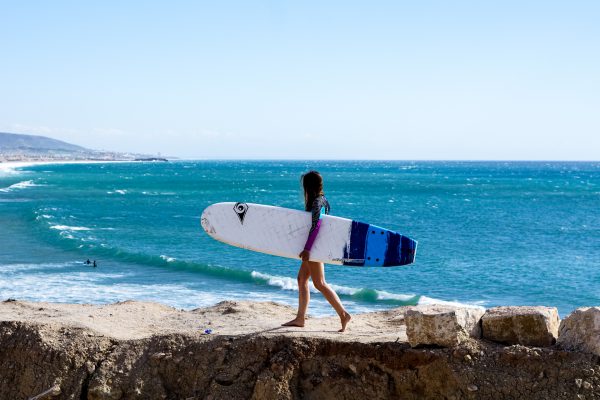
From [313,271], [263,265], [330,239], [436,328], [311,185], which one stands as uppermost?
[311,185]

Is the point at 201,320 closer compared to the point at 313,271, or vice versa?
the point at 313,271

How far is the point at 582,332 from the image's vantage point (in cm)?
666

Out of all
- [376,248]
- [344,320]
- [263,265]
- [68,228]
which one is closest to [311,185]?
[376,248]

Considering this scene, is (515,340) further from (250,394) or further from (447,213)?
(447,213)

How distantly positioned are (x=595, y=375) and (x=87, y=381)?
491 cm

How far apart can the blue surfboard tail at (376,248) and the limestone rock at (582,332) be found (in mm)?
2116

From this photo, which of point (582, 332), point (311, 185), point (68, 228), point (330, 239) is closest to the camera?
point (582, 332)

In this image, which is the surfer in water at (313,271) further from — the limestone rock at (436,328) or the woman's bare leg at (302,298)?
the limestone rock at (436,328)

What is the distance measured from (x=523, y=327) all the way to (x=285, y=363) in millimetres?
2342

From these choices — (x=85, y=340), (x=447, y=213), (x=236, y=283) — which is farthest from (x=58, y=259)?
(x=447, y=213)

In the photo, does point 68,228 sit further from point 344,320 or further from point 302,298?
point 344,320

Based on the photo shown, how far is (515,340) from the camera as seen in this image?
6832 millimetres

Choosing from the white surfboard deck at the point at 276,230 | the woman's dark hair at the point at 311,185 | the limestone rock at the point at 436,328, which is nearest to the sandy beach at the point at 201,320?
the limestone rock at the point at 436,328

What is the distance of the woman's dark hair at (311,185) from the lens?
7.66m
